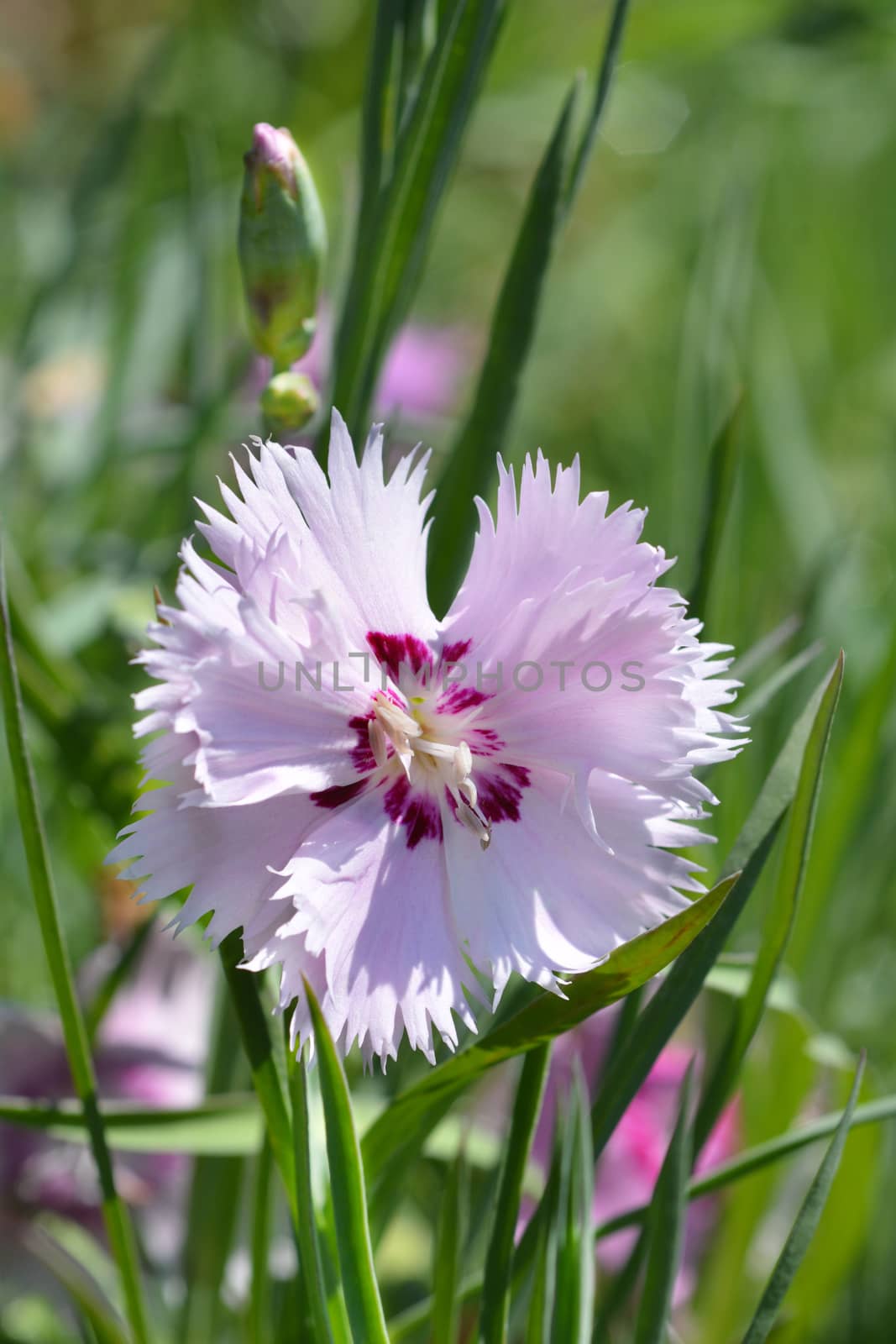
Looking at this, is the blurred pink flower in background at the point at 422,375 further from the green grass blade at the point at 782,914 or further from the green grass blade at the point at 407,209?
the green grass blade at the point at 782,914

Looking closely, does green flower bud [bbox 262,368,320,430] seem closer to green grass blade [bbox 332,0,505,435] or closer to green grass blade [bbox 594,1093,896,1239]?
green grass blade [bbox 332,0,505,435]

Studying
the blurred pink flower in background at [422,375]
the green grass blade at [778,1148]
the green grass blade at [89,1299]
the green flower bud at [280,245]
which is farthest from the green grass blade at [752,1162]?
the blurred pink flower in background at [422,375]

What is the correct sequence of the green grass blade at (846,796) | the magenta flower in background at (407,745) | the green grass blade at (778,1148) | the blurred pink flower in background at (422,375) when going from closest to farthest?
the magenta flower in background at (407,745)
the green grass blade at (778,1148)
the green grass blade at (846,796)
the blurred pink flower in background at (422,375)

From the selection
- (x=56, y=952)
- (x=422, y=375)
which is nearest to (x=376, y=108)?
(x=56, y=952)

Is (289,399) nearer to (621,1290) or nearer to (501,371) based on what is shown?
(501,371)

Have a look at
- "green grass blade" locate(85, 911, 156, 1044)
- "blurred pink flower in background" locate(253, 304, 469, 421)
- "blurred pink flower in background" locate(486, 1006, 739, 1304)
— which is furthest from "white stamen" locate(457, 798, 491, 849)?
"blurred pink flower in background" locate(253, 304, 469, 421)

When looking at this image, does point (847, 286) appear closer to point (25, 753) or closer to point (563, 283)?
point (563, 283)

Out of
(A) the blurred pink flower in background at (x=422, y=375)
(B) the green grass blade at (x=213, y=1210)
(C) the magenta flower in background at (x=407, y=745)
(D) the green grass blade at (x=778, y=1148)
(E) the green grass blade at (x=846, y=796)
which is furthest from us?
(A) the blurred pink flower in background at (x=422, y=375)
